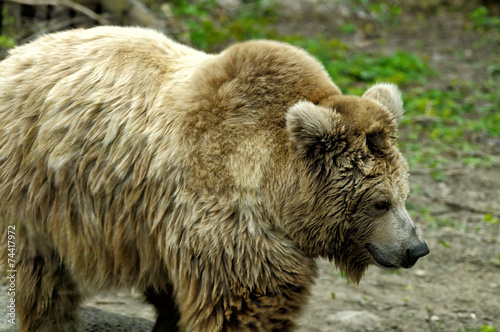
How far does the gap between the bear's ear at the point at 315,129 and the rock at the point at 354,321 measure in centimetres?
189

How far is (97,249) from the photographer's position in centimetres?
390

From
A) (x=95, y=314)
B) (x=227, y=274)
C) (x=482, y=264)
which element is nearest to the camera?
(x=227, y=274)

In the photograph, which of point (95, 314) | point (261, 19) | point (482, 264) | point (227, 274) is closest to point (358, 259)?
point (227, 274)

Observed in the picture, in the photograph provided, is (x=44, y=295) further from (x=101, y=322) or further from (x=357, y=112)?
(x=357, y=112)

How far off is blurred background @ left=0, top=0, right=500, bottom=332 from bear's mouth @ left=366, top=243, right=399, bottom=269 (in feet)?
2.71

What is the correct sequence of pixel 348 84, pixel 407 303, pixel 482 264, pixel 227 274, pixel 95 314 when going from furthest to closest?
1. pixel 348 84
2. pixel 482 264
3. pixel 407 303
4. pixel 95 314
5. pixel 227 274

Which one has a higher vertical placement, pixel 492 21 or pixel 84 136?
pixel 492 21

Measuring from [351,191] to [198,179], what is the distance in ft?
2.90

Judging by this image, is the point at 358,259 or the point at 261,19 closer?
the point at 358,259

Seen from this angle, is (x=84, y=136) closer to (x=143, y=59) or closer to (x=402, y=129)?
(x=143, y=59)

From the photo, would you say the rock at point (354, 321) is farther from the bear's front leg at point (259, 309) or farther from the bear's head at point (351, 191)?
the bear's front leg at point (259, 309)

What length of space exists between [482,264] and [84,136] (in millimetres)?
4150

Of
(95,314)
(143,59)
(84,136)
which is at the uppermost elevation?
(143,59)

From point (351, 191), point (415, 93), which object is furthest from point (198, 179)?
point (415, 93)
